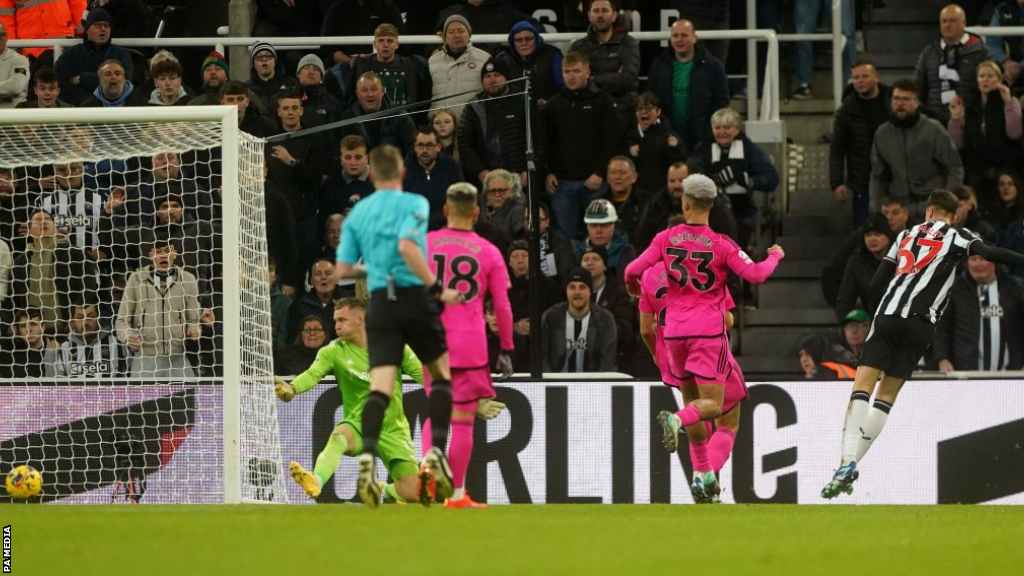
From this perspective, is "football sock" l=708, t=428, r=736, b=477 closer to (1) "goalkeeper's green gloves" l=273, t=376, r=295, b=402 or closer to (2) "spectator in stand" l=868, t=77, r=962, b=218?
(1) "goalkeeper's green gloves" l=273, t=376, r=295, b=402

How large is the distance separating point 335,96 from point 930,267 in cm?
606

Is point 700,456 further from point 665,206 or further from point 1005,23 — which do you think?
point 1005,23

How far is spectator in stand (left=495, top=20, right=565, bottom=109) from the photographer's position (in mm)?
15469

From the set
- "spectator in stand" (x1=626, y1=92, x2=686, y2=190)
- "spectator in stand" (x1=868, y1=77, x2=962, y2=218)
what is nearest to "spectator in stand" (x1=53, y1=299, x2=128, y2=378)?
"spectator in stand" (x1=626, y1=92, x2=686, y2=190)

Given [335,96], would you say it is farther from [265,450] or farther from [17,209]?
[265,450]

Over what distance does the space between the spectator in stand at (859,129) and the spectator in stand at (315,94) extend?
4.69 metres

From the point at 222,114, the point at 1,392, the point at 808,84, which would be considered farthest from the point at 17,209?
the point at 808,84

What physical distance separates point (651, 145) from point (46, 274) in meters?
5.43

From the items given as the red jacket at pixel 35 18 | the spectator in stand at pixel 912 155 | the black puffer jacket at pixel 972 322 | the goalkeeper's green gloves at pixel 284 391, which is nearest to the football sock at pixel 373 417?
the goalkeeper's green gloves at pixel 284 391

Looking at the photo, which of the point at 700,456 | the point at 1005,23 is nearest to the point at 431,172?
the point at 700,456

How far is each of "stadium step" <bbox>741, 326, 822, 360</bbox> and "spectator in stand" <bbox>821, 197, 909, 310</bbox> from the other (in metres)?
0.62

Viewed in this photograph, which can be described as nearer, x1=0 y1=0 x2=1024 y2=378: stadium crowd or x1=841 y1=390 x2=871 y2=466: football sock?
x1=841 y1=390 x2=871 y2=466: football sock

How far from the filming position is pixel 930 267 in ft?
39.3

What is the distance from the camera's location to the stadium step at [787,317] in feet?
52.1
